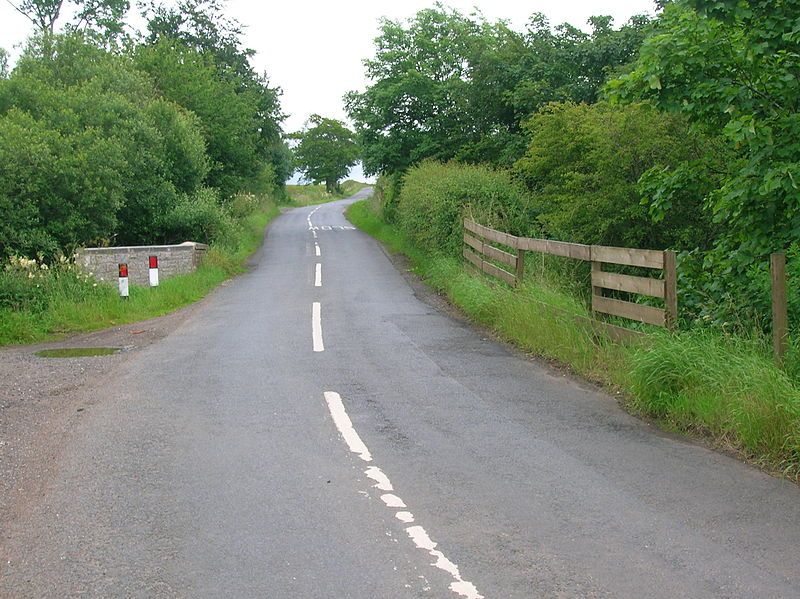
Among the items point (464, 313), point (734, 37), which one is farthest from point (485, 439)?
point (464, 313)

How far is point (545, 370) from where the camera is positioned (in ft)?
34.0

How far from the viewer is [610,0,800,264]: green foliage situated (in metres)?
8.27

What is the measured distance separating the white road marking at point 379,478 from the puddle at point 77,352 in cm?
730

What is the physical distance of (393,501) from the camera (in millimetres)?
5582

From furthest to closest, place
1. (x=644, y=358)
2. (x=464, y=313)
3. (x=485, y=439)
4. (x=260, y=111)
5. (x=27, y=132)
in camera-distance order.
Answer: (x=260, y=111) → (x=27, y=132) → (x=464, y=313) → (x=644, y=358) → (x=485, y=439)

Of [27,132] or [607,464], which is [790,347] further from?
[27,132]

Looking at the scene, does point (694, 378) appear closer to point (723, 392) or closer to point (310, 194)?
point (723, 392)

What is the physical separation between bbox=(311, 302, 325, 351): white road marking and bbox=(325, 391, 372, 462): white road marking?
10.5 ft

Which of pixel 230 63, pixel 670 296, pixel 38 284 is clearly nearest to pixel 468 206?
pixel 38 284

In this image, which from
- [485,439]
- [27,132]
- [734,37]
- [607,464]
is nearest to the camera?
[607,464]

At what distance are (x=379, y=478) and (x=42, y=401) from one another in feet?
15.5

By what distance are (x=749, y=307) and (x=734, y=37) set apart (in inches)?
111

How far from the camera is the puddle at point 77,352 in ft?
40.6

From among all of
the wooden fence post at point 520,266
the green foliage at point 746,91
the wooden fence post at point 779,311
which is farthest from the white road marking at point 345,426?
the wooden fence post at point 520,266
